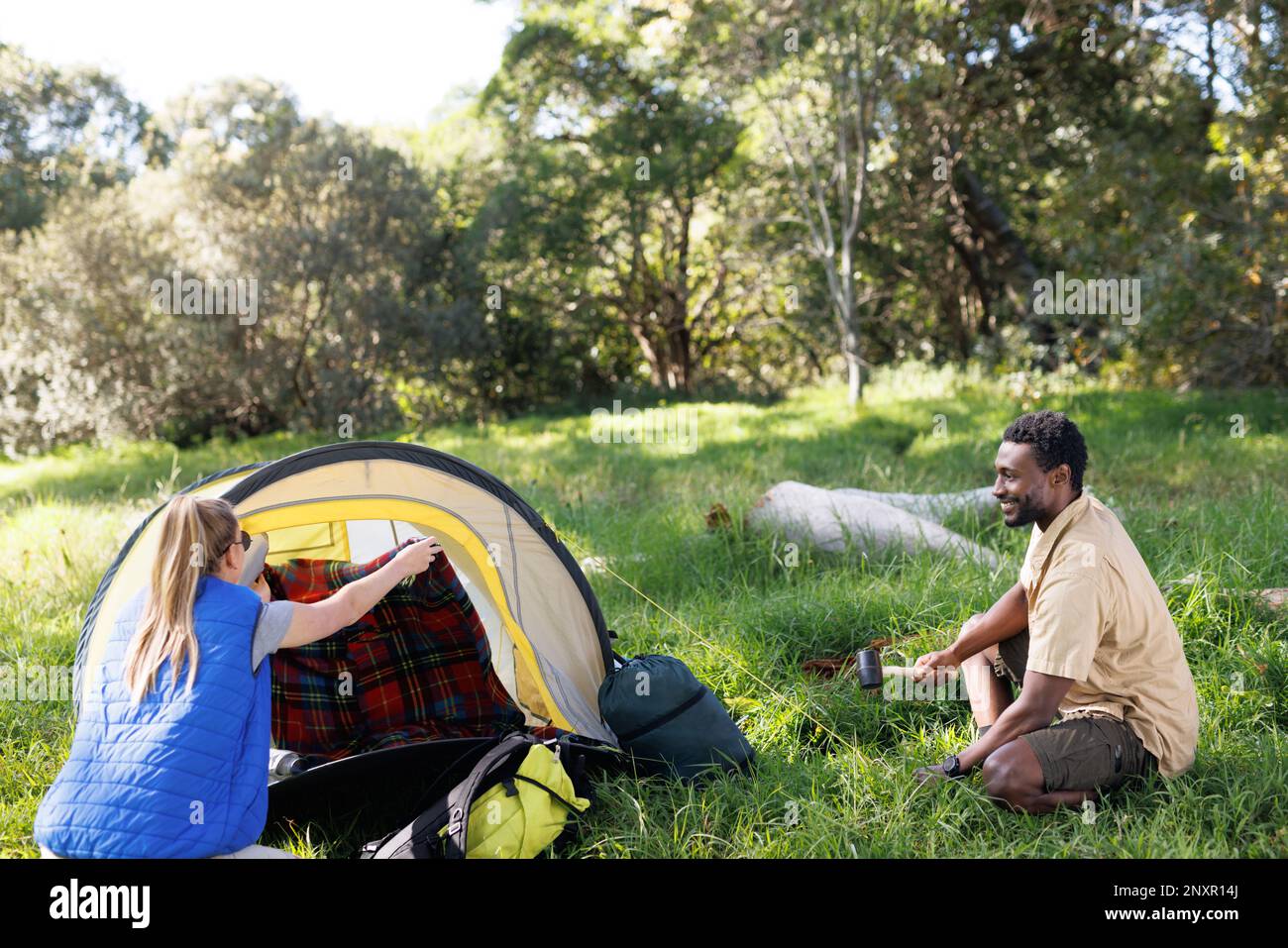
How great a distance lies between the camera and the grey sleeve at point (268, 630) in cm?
285

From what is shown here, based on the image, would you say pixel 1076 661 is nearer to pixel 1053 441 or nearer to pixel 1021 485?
pixel 1021 485

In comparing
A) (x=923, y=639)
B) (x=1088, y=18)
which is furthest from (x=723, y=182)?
(x=923, y=639)

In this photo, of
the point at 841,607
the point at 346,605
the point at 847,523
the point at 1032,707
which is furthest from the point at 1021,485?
the point at 847,523

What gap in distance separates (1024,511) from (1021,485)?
0.30ft

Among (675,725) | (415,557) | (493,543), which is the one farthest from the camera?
(493,543)

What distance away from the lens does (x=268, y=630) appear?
2.87 meters

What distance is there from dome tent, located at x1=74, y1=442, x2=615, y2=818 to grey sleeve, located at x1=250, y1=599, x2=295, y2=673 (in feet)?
2.50

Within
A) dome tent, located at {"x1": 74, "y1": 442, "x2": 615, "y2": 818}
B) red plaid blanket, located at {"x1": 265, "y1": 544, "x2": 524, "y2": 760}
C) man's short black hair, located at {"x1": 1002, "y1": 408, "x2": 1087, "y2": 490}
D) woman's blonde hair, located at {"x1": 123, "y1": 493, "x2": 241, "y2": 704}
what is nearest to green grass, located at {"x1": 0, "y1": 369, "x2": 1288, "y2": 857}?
dome tent, located at {"x1": 74, "y1": 442, "x2": 615, "y2": 818}

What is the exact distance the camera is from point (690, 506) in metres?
6.50

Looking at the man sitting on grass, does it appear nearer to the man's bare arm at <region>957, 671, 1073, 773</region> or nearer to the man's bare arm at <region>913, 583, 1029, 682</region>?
the man's bare arm at <region>957, 671, 1073, 773</region>

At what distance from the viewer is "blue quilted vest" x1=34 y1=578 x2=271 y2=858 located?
2.61 meters

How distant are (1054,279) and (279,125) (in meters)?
9.93

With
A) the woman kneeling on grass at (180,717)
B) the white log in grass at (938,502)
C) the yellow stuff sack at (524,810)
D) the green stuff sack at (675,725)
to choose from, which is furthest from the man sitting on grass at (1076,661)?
the white log in grass at (938,502)

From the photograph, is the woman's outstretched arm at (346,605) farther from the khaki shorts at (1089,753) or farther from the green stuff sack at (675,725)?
the khaki shorts at (1089,753)
